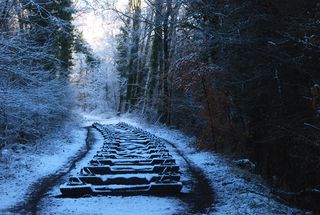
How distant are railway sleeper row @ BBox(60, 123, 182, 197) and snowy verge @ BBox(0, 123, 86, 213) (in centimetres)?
130

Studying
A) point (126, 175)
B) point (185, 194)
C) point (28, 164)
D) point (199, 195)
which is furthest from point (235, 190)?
point (28, 164)

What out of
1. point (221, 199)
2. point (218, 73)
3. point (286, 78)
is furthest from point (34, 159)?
point (286, 78)

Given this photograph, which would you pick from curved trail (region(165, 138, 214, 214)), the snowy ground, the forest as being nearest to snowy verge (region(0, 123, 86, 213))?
the snowy ground

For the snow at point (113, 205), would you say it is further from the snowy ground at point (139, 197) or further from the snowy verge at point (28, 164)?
the snowy verge at point (28, 164)

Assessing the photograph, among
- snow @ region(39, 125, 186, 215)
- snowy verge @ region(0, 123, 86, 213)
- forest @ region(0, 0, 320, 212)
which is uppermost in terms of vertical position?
forest @ region(0, 0, 320, 212)

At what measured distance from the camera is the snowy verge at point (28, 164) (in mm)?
9461

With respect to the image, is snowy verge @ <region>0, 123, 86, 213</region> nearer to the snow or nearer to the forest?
the snow

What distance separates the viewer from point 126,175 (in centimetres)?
945

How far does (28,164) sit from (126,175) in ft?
16.9

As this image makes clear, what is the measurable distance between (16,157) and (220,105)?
24.3 ft

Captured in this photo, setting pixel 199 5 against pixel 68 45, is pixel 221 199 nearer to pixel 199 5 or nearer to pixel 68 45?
pixel 199 5

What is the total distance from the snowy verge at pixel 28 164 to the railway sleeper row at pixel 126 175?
1296 millimetres

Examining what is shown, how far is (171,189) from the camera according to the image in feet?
29.1

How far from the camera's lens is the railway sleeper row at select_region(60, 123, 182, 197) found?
879 centimetres
